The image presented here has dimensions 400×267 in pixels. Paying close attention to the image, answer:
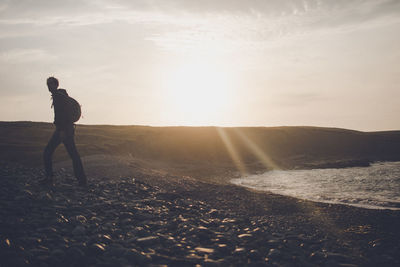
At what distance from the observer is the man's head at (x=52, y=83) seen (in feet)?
34.2

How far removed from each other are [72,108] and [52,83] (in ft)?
3.25

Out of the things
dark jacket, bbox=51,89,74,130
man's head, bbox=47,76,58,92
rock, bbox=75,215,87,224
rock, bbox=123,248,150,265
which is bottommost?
rock, bbox=123,248,150,265

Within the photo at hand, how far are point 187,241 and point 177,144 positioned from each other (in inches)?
1390

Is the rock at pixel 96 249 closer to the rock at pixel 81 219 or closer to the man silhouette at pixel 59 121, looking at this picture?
the rock at pixel 81 219

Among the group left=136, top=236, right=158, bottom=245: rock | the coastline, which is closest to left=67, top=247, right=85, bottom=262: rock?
the coastline

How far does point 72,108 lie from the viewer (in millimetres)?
10703

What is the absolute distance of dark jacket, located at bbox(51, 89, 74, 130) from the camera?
10.5 metres

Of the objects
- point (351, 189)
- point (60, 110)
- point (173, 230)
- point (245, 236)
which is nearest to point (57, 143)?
point (60, 110)

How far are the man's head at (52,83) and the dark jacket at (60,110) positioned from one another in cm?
13

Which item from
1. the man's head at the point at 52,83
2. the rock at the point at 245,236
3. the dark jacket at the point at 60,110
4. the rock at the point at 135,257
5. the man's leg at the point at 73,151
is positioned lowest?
the rock at the point at 245,236

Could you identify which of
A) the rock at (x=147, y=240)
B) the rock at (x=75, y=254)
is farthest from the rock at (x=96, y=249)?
the rock at (x=147, y=240)

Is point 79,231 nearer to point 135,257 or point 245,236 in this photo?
point 135,257

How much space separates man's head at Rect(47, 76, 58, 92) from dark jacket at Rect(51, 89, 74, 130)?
0.13 metres

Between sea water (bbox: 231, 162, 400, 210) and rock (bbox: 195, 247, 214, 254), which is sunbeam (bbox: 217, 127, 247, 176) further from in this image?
rock (bbox: 195, 247, 214, 254)
